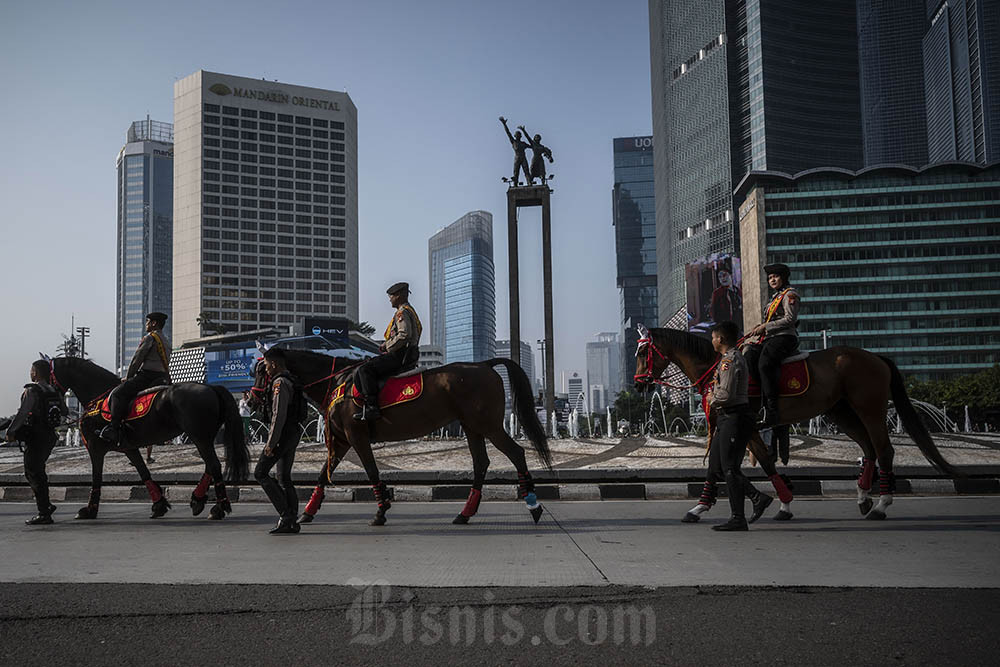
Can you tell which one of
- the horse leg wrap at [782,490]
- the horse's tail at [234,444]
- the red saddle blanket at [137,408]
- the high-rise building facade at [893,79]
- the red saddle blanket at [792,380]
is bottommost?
A: the horse leg wrap at [782,490]

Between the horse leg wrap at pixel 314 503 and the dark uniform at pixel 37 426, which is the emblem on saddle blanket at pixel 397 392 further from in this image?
the dark uniform at pixel 37 426

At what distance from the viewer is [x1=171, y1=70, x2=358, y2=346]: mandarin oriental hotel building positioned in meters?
147

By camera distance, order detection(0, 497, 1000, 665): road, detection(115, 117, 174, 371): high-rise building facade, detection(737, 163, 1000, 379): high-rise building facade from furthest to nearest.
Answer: detection(115, 117, 174, 371): high-rise building facade
detection(737, 163, 1000, 379): high-rise building facade
detection(0, 497, 1000, 665): road

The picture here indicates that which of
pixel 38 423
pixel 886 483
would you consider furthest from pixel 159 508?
pixel 886 483

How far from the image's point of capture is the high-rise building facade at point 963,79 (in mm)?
163500

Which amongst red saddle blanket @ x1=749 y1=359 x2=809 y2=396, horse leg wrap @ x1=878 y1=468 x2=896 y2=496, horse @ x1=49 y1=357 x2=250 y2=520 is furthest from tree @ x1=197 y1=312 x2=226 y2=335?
horse leg wrap @ x1=878 y1=468 x2=896 y2=496

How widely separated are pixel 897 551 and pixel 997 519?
2526 mm

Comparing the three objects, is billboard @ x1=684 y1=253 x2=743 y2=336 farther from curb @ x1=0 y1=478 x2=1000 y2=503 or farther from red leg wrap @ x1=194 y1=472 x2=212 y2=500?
red leg wrap @ x1=194 y1=472 x2=212 y2=500

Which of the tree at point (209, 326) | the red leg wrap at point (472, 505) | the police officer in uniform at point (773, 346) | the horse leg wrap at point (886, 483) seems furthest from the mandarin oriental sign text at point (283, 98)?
the horse leg wrap at point (886, 483)

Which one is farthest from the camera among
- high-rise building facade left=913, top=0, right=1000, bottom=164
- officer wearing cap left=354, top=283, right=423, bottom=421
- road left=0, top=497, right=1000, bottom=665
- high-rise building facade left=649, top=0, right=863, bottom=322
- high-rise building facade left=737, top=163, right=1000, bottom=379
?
high-rise building facade left=913, top=0, right=1000, bottom=164

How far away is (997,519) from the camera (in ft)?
24.7

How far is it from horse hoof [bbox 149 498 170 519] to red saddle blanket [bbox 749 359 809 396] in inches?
268

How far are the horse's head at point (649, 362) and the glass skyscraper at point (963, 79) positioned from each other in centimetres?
17718

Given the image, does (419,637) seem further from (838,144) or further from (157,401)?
(838,144)
